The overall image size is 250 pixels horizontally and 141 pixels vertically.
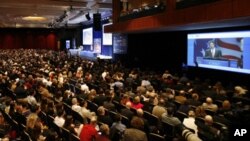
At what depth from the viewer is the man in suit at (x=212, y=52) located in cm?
1544

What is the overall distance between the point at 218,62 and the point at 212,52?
2.08 feet

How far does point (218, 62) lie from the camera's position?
50.8 feet

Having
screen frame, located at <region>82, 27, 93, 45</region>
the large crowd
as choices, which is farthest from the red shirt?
screen frame, located at <region>82, 27, 93, 45</region>

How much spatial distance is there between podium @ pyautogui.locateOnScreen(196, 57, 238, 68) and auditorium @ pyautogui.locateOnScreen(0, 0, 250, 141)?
0.14 ft

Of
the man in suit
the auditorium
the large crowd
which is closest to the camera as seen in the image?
the large crowd

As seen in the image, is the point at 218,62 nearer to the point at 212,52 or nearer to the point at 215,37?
the point at 212,52

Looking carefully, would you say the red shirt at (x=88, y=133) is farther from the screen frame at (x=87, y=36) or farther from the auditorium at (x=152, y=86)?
the screen frame at (x=87, y=36)

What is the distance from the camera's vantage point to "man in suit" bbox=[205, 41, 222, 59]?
15.4 m

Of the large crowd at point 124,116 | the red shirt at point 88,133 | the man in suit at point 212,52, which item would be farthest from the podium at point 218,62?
the red shirt at point 88,133

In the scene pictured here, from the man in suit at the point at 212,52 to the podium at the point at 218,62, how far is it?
6.1 inches

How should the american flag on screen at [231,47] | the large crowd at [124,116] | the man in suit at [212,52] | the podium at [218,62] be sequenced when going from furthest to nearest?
the man in suit at [212,52]
the podium at [218,62]
the american flag on screen at [231,47]
the large crowd at [124,116]

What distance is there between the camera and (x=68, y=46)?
47312mm

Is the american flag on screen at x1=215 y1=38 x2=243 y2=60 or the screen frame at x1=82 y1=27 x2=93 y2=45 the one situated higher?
the screen frame at x1=82 y1=27 x2=93 y2=45

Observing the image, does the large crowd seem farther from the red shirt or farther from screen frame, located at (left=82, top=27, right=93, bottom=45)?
screen frame, located at (left=82, top=27, right=93, bottom=45)
